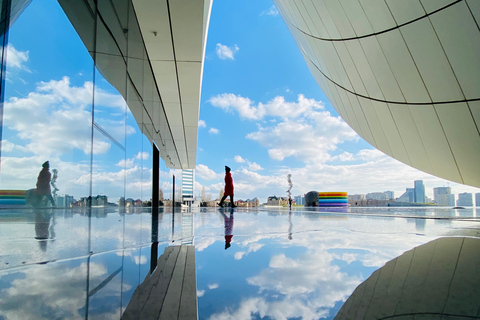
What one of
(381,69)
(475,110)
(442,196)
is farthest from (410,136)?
(442,196)

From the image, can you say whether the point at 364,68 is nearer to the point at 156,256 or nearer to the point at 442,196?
the point at 156,256

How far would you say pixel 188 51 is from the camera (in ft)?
29.0

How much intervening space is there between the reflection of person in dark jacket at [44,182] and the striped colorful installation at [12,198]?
0.27m

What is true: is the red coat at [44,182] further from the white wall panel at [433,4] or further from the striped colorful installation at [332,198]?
the striped colorful installation at [332,198]

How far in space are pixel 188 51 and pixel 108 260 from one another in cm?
739

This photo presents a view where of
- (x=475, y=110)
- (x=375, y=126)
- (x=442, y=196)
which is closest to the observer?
(x=475, y=110)

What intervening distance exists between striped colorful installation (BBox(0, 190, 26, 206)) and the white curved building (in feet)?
33.8

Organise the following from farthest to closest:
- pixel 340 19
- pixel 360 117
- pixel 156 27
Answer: pixel 360 117 → pixel 340 19 → pixel 156 27

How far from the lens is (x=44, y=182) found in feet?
11.0

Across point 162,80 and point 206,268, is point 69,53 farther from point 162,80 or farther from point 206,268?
point 162,80

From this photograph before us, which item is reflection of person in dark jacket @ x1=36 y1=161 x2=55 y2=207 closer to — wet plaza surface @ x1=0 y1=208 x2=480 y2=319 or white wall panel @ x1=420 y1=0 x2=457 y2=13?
wet plaza surface @ x1=0 y1=208 x2=480 y2=319

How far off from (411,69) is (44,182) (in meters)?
11.0

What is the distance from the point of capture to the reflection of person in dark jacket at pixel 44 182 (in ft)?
10.6

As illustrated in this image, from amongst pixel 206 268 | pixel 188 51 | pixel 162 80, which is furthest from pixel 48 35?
pixel 162 80
